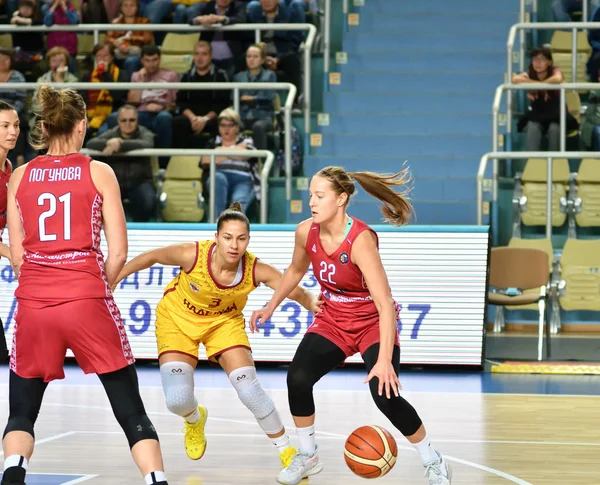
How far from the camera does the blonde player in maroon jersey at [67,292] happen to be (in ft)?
16.1

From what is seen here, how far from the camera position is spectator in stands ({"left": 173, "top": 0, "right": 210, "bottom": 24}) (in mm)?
14812

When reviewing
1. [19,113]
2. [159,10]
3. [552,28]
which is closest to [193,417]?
[19,113]

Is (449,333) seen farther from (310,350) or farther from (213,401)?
(310,350)

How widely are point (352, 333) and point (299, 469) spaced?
777mm

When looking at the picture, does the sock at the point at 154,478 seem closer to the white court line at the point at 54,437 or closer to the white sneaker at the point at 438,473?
the white sneaker at the point at 438,473

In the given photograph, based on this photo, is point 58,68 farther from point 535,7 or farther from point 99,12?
point 535,7

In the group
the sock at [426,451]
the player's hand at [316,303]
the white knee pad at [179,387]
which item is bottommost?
the sock at [426,451]

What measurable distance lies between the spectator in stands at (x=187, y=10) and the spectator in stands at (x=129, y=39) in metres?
0.42

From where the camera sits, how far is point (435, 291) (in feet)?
35.2

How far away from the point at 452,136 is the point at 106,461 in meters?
8.42

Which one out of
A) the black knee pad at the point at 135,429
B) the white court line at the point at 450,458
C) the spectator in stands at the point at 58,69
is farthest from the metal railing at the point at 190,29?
the black knee pad at the point at 135,429

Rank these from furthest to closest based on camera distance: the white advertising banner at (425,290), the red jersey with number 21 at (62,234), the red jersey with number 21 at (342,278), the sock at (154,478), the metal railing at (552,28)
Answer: the metal railing at (552,28) → the white advertising banner at (425,290) → the red jersey with number 21 at (342,278) → the red jersey with number 21 at (62,234) → the sock at (154,478)

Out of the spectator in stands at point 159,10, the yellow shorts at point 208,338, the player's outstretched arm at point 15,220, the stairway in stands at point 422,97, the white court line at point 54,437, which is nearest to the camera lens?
the player's outstretched arm at point 15,220

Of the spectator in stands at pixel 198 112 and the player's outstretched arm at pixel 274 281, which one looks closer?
the player's outstretched arm at pixel 274 281
